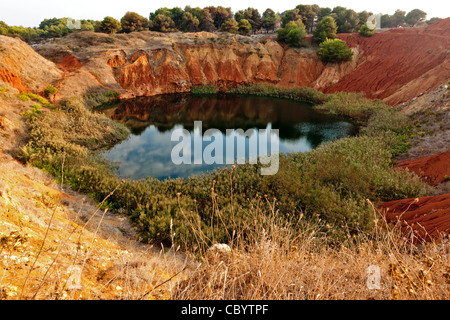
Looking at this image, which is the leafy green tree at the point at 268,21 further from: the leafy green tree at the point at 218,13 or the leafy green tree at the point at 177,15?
the leafy green tree at the point at 177,15

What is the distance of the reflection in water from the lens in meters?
13.7

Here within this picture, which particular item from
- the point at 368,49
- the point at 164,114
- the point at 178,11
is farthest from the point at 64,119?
the point at 178,11

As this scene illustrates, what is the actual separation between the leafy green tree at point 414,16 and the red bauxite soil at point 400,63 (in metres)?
19.6

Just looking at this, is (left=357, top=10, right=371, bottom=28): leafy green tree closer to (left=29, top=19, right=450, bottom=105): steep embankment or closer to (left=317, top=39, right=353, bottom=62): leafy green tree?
(left=29, top=19, right=450, bottom=105): steep embankment

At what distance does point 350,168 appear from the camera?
10.8 metres

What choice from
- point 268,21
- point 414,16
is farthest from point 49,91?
point 414,16

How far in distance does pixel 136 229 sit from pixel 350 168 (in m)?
9.05

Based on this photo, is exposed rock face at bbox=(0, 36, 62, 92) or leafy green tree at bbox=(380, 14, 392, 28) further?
leafy green tree at bbox=(380, 14, 392, 28)

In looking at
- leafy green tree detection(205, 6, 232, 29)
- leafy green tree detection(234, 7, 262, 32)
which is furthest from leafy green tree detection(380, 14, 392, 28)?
leafy green tree detection(205, 6, 232, 29)

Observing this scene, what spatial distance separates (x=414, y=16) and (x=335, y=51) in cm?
3262

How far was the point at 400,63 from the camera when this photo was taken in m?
32.9

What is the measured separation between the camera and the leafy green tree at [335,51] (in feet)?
121

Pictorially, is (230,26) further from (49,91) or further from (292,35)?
(49,91)

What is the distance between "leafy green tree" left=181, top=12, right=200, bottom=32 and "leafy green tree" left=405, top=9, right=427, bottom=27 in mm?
46315
